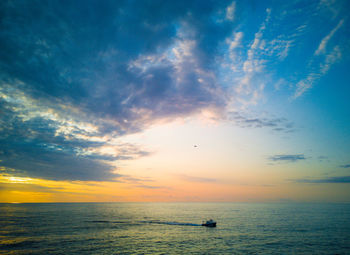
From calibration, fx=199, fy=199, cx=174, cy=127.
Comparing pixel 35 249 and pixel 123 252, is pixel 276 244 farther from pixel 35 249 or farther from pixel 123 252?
pixel 35 249

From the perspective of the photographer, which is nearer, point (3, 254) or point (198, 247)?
point (3, 254)

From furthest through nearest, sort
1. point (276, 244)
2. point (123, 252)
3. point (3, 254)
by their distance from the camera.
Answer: point (276, 244) → point (123, 252) → point (3, 254)

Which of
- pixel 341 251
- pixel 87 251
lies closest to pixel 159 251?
pixel 87 251

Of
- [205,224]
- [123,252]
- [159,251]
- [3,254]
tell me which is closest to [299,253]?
[159,251]

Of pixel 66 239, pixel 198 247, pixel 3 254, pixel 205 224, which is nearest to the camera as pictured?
pixel 3 254

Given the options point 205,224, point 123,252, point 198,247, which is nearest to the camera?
point 123,252

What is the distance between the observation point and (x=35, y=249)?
55719mm

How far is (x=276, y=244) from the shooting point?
209ft

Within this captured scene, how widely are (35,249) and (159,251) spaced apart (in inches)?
1364

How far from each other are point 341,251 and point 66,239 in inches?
3323

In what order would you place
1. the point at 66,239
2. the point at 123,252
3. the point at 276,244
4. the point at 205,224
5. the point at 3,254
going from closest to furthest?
the point at 3,254 < the point at 123,252 < the point at 276,244 < the point at 66,239 < the point at 205,224

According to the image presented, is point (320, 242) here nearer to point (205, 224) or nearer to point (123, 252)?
point (205, 224)

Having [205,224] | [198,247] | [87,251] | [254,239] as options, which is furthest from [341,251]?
[87,251]

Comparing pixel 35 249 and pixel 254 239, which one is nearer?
pixel 35 249
